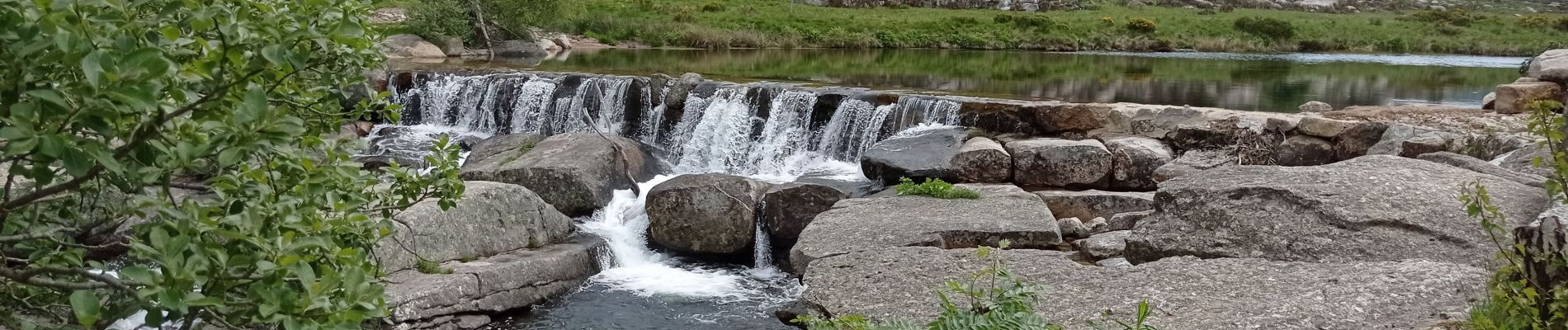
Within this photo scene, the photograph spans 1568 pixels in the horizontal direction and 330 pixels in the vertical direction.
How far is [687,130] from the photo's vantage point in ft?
51.0

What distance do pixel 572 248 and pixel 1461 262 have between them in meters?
6.50

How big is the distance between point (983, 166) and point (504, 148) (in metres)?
5.79

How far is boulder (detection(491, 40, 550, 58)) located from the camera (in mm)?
27922

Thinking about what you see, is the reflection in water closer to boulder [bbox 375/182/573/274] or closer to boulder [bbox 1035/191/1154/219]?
boulder [bbox 1035/191/1154/219]

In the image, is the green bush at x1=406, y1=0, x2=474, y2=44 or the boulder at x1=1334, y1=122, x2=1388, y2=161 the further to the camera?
the green bush at x1=406, y1=0, x2=474, y2=44

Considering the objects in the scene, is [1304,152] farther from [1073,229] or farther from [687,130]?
[687,130]

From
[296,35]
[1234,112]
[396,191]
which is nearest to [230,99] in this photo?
[296,35]

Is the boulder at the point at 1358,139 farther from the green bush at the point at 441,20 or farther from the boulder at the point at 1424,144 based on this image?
the green bush at the point at 441,20

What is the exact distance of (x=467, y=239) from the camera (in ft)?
29.6

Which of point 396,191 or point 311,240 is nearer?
point 311,240

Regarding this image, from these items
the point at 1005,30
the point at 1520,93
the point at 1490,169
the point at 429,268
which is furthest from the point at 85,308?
the point at 1005,30

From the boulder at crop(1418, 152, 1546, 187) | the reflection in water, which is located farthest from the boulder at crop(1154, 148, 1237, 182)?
the reflection in water

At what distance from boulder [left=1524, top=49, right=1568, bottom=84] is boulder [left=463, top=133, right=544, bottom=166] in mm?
11236

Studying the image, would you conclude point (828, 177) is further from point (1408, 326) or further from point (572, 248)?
point (1408, 326)
